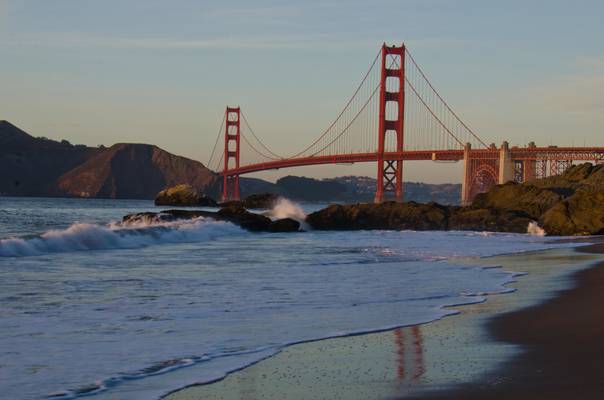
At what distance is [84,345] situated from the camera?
20.2 feet

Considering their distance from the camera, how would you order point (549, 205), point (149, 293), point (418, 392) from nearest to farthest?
point (418, 392) → point (149, 293) → point (549, 205)

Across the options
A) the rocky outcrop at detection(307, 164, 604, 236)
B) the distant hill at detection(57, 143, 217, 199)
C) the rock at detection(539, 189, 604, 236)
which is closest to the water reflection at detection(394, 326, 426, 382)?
the rock at detection(539, 189, 604, 236)

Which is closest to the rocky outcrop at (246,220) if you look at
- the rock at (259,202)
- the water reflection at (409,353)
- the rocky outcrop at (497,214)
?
the rocky outcrop at (497,214)

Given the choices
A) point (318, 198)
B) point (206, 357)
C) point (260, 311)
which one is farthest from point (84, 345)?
point (318, 198)

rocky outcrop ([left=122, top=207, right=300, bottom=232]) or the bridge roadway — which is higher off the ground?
the bridge roadway

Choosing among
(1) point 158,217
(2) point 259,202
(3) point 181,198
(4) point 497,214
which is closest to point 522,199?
(4) point 497,214

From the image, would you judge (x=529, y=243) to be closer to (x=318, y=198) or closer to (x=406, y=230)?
(x=406, y=230)

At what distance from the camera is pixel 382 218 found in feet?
98.3

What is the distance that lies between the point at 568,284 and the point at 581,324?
11.1ft

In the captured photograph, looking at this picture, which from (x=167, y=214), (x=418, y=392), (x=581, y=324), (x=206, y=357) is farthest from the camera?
(x=167, y=214)

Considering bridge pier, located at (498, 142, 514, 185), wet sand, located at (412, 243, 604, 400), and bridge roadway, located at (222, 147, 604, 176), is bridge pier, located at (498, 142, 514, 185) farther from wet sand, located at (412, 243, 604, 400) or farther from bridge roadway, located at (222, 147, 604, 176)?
wet sand, located at (412, 243, 604, 400)

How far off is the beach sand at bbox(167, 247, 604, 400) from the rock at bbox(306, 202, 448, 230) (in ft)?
69.8

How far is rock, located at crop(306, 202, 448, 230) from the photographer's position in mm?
29375

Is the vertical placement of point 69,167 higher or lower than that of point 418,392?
higher
